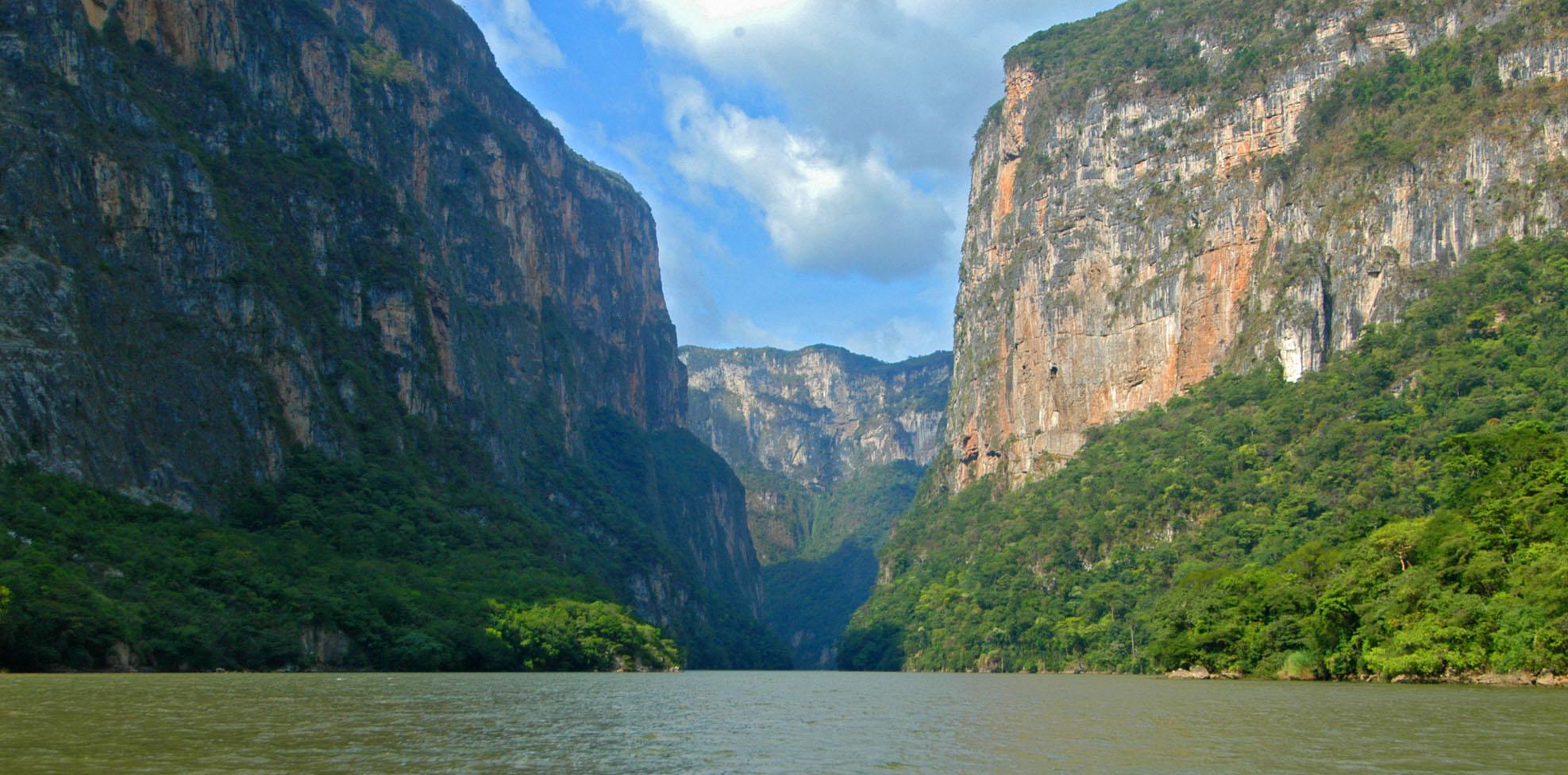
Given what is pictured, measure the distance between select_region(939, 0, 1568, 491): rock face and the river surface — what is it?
267ft

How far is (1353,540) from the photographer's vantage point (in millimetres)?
83812

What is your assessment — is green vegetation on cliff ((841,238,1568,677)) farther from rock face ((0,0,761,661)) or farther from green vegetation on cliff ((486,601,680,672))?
rock face ((0,0,761,661))

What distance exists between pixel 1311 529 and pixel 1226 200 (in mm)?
59599

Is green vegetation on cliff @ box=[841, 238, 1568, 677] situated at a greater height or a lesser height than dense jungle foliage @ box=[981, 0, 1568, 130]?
lesser

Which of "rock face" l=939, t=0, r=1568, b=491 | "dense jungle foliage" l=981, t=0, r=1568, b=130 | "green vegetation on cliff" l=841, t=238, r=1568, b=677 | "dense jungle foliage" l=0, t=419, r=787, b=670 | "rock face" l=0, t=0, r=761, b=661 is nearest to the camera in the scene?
"green vegetation on cliff" l=841, t=238, r=1568, b=677

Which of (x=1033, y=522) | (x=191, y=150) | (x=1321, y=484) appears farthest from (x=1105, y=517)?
(x=191, y=150)

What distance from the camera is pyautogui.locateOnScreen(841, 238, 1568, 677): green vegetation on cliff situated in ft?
216

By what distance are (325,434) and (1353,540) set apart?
82148 mm

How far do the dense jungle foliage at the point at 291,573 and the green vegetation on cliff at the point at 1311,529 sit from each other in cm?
4481

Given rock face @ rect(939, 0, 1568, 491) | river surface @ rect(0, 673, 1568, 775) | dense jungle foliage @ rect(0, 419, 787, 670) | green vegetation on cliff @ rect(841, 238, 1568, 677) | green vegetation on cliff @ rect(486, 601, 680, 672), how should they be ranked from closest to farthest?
river surface @ rect(0, 673, 1568, 775) → green vegetation on cliff @ rect(841, 238, 1568, 677) → dense jungle foliage @ rect(0, 419, 787, 670) → green vegetation on cliff @ rect(486, 601, 680, 672) → rock face @ rect(939, 0, 1568, 491)

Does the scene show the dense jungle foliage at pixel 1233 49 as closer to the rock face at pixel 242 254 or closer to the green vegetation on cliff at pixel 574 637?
the rock face at pixel 242 254

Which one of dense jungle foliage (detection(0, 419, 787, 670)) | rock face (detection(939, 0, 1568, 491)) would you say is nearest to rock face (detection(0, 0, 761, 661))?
dense jungle foliage (detection(0, 419, 787, 670))

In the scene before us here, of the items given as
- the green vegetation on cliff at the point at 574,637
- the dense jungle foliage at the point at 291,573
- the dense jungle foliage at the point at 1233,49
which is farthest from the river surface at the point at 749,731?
the dense jungle foliage at the point at 1233,49

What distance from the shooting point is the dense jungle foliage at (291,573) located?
69450 mm
